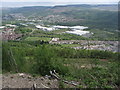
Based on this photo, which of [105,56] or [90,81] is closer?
[90,81]

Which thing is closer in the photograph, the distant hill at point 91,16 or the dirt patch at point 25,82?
the dirt patch at point 25,82

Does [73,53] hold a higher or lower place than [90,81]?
lower

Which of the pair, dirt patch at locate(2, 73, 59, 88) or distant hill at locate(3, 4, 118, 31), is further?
distant hill at locate(3, 4, 118, 31)

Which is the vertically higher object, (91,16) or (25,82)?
(91,16)

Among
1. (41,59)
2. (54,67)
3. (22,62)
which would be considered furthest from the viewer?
(22,62)

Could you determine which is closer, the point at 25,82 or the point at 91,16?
the point at 25,82

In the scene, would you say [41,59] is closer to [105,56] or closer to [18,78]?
[18,78]

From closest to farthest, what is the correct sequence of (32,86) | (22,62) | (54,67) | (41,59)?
(32,86) < (54,67) < (41,59) < (22,62)

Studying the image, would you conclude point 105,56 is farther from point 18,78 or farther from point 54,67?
point 18,78

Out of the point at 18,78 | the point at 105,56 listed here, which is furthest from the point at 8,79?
the point at 105,56

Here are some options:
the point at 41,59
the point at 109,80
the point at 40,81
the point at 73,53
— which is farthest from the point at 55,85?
the point at 73,53
